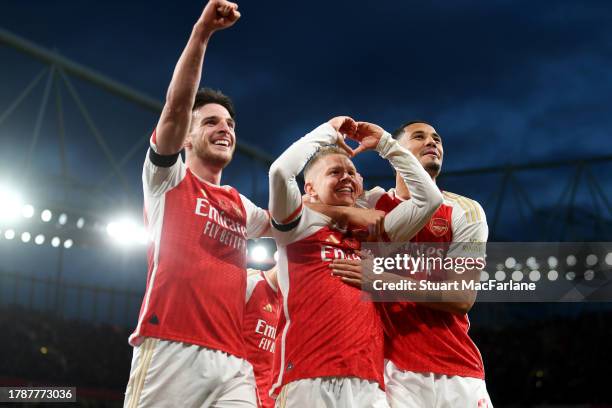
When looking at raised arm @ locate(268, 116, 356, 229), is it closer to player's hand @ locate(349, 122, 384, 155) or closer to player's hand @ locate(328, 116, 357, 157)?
player's hand @ locate(328, 116, 357, 157)

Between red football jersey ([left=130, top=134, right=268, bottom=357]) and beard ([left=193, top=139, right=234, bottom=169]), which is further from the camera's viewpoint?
beard ([left=193, top=139, right=234, bottom=169])

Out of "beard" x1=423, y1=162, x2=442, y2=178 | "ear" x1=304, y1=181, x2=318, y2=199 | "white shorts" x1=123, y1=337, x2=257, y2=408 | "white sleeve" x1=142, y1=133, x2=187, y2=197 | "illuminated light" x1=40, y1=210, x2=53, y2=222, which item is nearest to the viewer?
"white shorts" x1=123, y1=337, x2=257, y2=408

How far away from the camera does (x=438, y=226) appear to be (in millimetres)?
4645

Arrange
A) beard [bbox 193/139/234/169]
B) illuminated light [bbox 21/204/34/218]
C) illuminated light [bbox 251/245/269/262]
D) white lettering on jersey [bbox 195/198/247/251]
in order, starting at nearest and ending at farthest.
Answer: white lettering on jersey [bbox 195/198/247/251]
beard [bbox 193/139/234/169]
illuminated light [bbox 21/204/34/218]
illuminated light [bbox 251/245/269/262]

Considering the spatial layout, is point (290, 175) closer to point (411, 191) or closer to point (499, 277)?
point (411, 191)

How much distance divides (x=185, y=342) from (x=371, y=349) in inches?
40.1

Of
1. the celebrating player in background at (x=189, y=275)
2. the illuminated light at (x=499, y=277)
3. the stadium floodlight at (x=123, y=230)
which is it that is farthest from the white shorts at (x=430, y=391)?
the stadium floodlight at (x=123, y=230)

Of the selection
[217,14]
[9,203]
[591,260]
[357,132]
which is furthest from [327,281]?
[591,260]

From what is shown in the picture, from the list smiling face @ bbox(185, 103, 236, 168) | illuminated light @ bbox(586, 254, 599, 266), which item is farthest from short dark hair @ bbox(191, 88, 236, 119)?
illuminated light @ bbox(586, 254, 599, 266)

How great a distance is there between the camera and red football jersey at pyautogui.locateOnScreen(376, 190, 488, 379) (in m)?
4.30

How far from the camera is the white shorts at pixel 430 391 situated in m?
4.21

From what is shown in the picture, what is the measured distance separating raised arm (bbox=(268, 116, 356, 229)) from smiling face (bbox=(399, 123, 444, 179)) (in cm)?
89

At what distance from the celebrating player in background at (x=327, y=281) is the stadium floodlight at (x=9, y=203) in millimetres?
9478

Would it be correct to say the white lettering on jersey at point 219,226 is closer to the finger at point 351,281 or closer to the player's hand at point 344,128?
the finger at point 351,281
